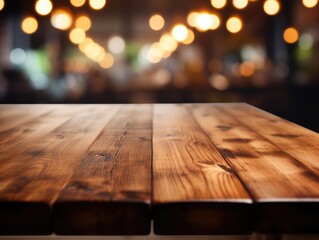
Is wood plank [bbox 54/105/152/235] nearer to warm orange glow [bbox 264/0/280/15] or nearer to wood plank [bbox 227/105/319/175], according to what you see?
wood plank [bbox 227/105/319/175]

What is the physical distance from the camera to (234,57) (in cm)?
1248

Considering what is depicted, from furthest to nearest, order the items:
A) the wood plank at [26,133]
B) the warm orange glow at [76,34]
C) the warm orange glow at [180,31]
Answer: the warm orange glow at [76,34] < the warm orange glow at [180,31] < the wood plank at [26,133]

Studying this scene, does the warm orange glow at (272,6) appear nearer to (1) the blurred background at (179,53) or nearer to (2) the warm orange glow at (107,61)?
(1) the blurred background at (179,53)

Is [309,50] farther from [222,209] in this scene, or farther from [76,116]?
[222,209]

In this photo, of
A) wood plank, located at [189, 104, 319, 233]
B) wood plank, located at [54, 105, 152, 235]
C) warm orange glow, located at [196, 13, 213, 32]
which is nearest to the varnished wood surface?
wood plank, located at [54, 105, 152, 235]

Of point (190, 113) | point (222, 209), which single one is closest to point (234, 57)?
point (190, 113)

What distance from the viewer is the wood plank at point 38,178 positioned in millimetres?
801

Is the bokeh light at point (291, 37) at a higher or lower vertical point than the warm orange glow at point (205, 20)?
lower

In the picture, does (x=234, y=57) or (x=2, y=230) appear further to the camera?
(x=234, y=57)

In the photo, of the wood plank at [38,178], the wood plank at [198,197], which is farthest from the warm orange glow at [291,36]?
the wood plank at [198,197]

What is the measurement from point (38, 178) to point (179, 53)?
46.2ft

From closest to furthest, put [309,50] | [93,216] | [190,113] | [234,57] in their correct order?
[93,216] → [190,113] → [309,50] → [234,57]

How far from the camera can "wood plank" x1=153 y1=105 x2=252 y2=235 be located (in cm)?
80

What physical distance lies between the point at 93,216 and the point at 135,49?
1475 centimetres
